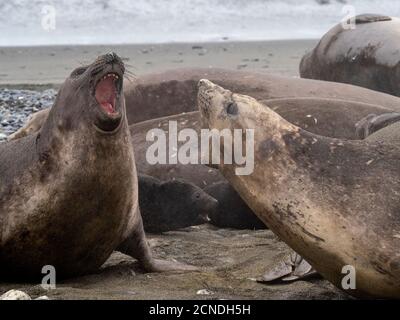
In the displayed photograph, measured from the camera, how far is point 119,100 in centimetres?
461

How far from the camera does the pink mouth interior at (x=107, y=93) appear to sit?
4.58 metres

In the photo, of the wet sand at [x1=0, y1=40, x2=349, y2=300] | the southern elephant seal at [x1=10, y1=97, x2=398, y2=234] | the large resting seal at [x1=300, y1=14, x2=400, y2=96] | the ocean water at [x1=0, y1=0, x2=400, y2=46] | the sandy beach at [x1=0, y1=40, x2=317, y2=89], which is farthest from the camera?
the ocean water at [x1=0, y1=0, x2=400, y2=46]

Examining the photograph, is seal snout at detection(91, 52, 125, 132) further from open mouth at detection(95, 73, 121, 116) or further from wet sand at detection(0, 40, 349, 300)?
wet sand at detection(0, 40, 349, 300)

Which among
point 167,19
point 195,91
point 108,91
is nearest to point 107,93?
point 108,91

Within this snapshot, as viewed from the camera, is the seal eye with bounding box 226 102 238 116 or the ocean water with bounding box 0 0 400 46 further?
the ocean water with bounding box 0 0 400 46

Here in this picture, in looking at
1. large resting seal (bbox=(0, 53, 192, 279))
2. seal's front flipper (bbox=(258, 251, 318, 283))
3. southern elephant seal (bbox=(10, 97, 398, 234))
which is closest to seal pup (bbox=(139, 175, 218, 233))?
southern elephant seal (bbox=(10, 97, 398, 234))

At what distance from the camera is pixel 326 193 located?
4.01m

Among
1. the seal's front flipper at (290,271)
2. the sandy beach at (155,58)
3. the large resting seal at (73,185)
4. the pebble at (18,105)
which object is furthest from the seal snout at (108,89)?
the sandy beach at (155,58)

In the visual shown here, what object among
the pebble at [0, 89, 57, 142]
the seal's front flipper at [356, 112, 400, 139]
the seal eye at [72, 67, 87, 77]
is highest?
the seal eye at [72, 67, 87, 77]

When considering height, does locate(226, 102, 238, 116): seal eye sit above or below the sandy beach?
above

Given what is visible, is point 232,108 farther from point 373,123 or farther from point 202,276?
point 373,123

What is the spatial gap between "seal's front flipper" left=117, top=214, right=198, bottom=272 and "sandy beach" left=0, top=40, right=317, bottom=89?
921 centimetres

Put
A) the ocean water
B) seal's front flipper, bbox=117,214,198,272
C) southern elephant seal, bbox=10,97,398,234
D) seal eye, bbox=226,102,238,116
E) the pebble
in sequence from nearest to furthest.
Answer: seal eye, bbox=226,102,238,116, seal's front flipper, bbox=117,214,198,272, southern elephant seal, bbox=10,97,398,234, the pebble, the ocean water

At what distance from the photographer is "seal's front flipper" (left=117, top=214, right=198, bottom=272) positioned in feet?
16.2
